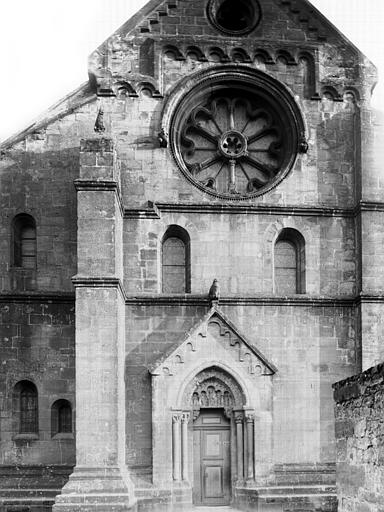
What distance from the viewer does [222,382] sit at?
76.1ft

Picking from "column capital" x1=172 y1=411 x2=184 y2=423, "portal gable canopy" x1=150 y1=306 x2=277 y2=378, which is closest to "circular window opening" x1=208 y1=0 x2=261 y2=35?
"portal gable canopy" x1=150 y1=306 x2=277 y2=378

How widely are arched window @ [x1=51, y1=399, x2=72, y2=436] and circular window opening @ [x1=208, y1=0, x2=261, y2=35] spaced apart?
32.4 ft

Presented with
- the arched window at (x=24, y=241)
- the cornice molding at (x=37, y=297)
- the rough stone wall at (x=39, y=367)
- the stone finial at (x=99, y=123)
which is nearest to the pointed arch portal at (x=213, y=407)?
the rough stone wall at (x=39, y=367)

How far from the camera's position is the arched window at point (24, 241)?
2389 cm

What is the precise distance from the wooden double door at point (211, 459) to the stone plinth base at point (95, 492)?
2.37 metres

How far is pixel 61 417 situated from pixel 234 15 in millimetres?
10889

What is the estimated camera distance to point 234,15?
25.5m

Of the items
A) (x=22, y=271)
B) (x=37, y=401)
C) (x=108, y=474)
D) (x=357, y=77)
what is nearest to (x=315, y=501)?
(x=108, y=474)

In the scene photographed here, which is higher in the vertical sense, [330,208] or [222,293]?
[330,208]

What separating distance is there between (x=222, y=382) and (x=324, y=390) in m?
2.49

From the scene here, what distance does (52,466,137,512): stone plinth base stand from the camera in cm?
2072

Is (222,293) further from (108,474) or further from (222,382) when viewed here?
(108,474)

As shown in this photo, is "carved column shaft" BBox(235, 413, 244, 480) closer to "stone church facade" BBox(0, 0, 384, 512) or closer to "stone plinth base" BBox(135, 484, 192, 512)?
"stone church facade" BBox(0, 0, 384, 512)

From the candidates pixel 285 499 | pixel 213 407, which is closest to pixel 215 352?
pixel 213 407
